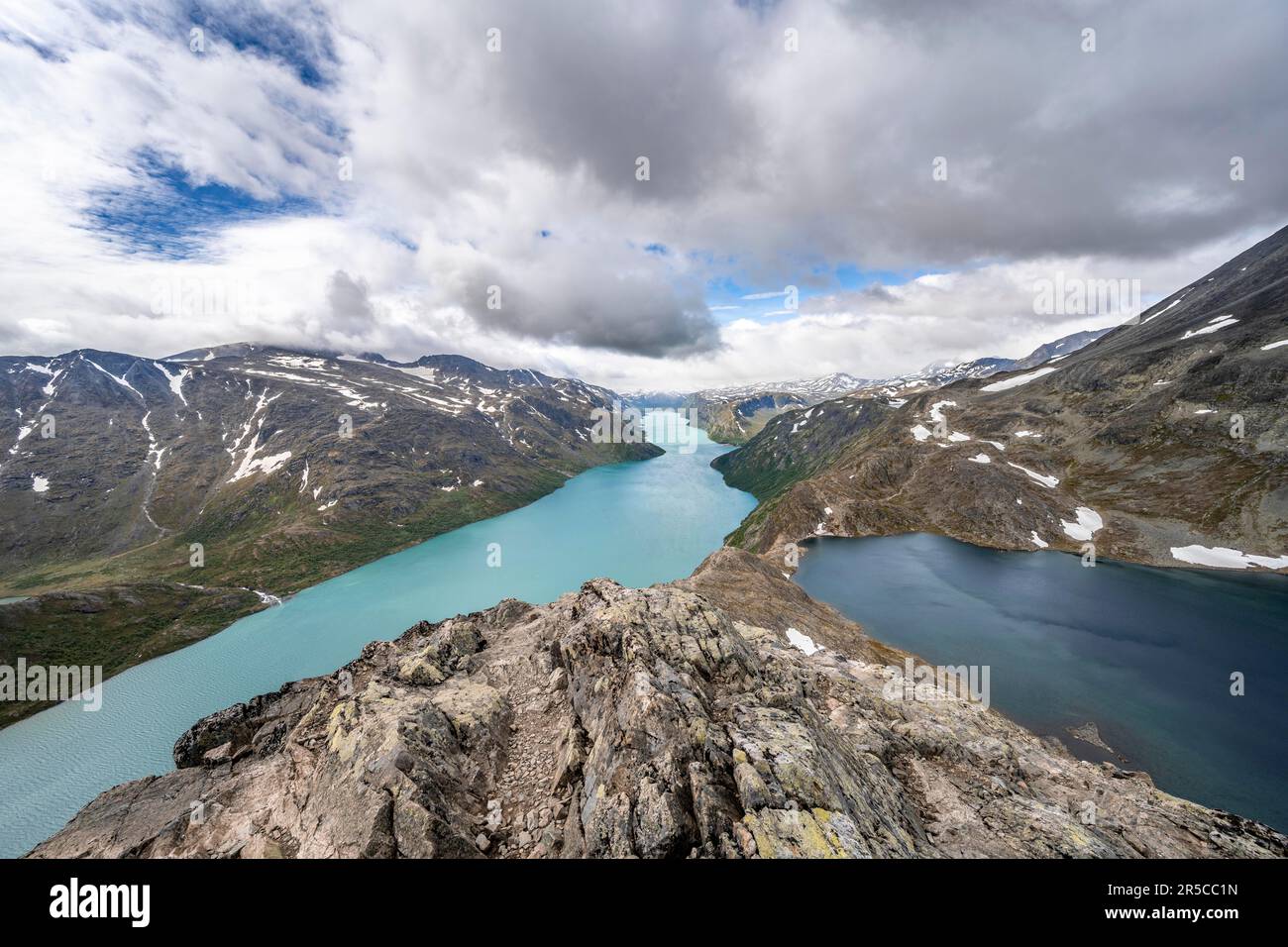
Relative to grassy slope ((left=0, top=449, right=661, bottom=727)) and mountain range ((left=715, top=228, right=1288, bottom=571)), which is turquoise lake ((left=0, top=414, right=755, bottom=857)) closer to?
grassy slope ((left=0, top=449, right=661, bottom=727))

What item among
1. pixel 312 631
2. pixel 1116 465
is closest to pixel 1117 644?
pixel 1116 465

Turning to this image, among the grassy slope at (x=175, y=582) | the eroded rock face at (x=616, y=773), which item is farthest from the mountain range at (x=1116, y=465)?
the grassy slope at (x=175, y=582)

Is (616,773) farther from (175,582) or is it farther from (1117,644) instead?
(175,582)

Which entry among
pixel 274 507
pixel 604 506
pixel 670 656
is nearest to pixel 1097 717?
pixel 670 656

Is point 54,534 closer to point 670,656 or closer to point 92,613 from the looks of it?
point 92,613

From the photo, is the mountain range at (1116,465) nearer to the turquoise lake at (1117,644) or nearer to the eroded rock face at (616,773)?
the turquoise lake at (1117,644)

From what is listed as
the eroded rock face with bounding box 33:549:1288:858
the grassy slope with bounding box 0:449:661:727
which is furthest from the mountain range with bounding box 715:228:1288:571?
the grassy slope with bounding box 0:449:661:727
